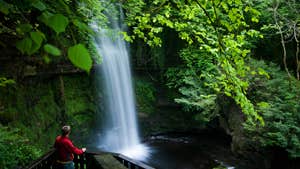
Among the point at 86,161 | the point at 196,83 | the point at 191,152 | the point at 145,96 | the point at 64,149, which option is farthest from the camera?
the point at 145,96

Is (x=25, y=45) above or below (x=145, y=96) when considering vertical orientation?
above

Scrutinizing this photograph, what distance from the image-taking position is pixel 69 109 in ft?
38.7

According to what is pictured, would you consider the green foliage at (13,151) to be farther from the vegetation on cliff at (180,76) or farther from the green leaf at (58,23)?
the green leaf at (58,23)

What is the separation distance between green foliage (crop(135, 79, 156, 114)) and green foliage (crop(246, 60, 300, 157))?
6.34 meters

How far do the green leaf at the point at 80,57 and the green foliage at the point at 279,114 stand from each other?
6.13 m

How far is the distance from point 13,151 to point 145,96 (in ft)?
26.9

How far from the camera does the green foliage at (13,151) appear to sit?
7.02 m

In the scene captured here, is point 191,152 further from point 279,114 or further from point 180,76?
point 279,114

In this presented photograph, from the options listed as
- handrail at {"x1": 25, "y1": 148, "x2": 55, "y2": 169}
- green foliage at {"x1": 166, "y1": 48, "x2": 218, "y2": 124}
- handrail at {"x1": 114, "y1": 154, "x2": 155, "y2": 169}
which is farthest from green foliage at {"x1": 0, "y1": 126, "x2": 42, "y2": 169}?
green foliage at {"x1": 166, "y1": 48, "x2": 218, "y2": 124}

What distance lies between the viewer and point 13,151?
24.9 ft

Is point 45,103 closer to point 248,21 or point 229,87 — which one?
point 229,87

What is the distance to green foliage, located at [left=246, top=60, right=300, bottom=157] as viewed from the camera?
7.31m

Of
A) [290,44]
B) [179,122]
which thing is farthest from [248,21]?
[179,122]

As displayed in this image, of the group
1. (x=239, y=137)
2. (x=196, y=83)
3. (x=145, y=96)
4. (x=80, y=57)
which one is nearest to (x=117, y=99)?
(x=145, y=96)
